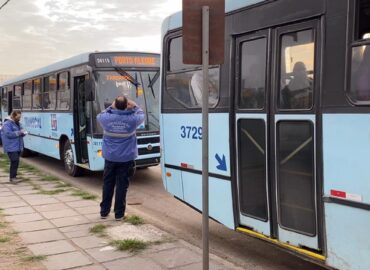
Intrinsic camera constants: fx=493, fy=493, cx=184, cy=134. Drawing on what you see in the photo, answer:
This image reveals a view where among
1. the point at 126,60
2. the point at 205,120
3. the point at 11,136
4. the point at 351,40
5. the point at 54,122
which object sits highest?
the point at 126,60

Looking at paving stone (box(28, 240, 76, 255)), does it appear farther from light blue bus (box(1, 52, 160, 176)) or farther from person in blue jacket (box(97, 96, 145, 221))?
light blue bus (box(1, 52, 160, 176))

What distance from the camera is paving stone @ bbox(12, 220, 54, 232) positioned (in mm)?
6750

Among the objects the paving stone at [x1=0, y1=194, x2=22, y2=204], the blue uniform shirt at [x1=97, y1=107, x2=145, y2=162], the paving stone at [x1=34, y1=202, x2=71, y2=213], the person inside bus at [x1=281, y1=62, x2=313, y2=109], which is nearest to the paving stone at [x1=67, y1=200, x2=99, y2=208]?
the paving stone at [x1=34, y1=202, x2=71, y2=213]

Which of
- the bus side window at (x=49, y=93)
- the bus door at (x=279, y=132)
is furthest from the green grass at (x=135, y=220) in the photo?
the bus side window at (x=49, y=93)

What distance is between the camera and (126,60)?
10.9m

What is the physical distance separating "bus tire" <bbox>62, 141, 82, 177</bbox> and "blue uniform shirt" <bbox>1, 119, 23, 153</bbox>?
4.24 feet

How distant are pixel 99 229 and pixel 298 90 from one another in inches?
137

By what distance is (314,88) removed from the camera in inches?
169

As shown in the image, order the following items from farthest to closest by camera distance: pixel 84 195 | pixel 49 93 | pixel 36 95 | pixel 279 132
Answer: pixel 36 95, pixel 49 93, pixel 84 195, pixel 279 132

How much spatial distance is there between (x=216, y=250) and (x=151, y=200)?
3.42 metres

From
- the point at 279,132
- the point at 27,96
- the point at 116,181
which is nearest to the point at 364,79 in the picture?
the point at 279,132

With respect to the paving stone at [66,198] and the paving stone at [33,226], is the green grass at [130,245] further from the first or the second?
the paving stone at [66,198]

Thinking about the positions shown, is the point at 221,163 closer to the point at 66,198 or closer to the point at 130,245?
the point at 130,245

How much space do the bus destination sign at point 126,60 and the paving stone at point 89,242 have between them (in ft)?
17.1
